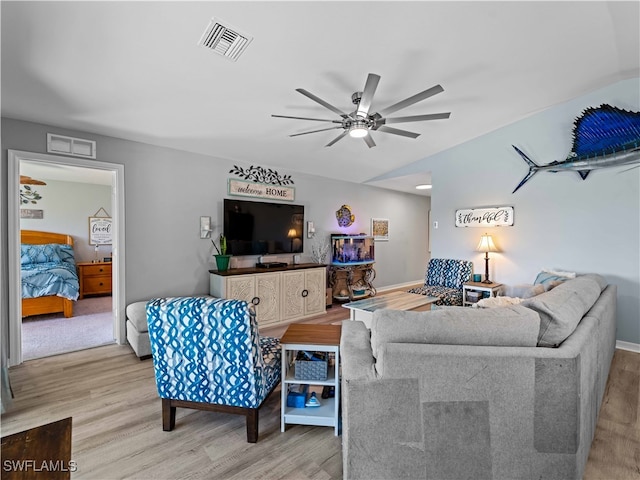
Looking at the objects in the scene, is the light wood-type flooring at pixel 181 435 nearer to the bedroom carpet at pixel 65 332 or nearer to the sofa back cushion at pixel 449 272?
the bedroom carpet at pixel 65 332

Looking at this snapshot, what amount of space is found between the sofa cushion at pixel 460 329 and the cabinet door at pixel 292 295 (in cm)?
308

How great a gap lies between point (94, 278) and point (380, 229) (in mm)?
5800

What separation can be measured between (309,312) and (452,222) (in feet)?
9.13

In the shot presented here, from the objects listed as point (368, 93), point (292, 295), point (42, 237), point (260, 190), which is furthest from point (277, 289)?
point (42, 237)

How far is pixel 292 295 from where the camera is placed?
4488mm

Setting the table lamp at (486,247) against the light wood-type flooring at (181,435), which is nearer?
the light wood-type flooring at (181,435)

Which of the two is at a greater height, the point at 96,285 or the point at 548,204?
the point at 548,204

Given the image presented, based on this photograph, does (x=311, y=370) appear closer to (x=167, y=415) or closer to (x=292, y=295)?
(x=167, y=415)

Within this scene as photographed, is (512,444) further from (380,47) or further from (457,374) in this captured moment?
(380,47)

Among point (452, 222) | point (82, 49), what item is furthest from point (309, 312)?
point (82, 49)

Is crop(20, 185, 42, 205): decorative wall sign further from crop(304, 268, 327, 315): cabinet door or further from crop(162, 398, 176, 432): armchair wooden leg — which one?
crop(162, 398, 176, 432): armchair wooden leg

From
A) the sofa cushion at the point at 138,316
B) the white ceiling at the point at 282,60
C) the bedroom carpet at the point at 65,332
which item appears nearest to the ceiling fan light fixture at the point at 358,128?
the white ceiling at the point at 282,60

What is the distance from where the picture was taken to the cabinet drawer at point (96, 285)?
5.88 metres

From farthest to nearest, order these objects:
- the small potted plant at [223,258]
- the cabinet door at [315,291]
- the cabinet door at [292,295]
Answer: the cabinet door at [315,291] → the cabinet door at [292,295] → the small potted plant at [223,258]
